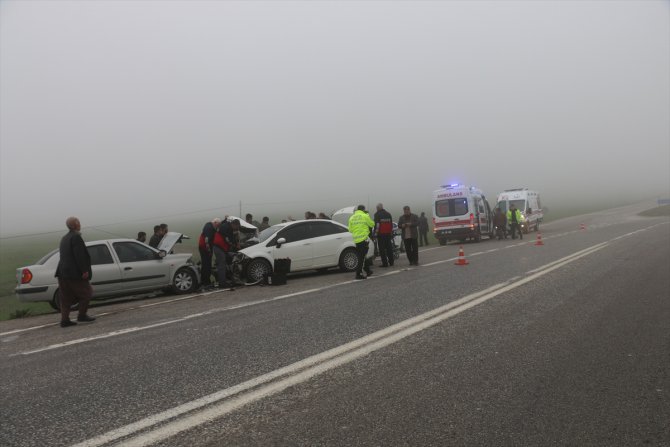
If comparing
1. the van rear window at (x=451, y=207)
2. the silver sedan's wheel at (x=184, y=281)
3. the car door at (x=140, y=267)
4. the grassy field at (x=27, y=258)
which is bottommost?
the grassy field at (x=27, y=258)

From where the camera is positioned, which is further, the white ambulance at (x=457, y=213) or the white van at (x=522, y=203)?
the white van at (x=522, y=203)

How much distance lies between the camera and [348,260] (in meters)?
13.7

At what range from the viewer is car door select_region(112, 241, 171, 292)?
439 inches

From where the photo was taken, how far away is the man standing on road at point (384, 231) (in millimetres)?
13641

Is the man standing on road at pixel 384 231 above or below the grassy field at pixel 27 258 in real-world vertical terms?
above

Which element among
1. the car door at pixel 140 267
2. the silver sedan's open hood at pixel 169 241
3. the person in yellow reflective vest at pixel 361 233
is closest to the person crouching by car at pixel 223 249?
the silver sedan's open hood at pixel 169 241

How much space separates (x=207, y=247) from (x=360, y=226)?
3775mm

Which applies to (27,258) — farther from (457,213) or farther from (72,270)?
(72,270)

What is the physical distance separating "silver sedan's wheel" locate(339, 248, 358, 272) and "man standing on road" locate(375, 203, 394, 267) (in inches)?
30.6

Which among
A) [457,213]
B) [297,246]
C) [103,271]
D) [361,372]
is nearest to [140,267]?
[103,271]

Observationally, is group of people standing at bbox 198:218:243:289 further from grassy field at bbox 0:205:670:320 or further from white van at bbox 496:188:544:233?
white van at bbox 496:188:544:233

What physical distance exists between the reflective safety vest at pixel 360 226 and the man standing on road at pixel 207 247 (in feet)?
10.9

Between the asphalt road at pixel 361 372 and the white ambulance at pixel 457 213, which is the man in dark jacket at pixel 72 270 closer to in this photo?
the asphalt road at pixel 361 372

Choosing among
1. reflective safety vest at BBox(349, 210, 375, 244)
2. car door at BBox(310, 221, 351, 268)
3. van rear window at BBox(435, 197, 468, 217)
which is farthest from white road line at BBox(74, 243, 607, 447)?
van rear window at BBox(435, 197, 468, 217)
